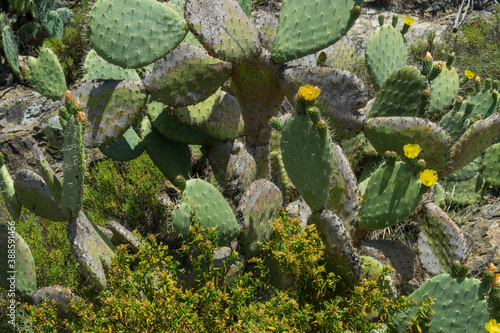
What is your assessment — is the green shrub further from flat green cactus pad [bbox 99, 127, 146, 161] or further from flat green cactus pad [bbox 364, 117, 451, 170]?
flat green cactus pad [bbox 99, 127, 146, 161]

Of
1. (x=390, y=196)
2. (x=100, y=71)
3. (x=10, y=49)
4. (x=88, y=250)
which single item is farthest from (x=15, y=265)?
(x=10, y=49)

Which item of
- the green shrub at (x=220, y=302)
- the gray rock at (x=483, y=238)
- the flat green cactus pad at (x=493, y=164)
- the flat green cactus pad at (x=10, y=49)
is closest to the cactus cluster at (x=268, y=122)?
the green shrub at (x=220, y=302)

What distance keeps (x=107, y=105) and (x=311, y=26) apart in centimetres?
139

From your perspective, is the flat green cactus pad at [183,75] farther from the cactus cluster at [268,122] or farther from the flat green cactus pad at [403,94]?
the flat green cactus pad at [403,94]

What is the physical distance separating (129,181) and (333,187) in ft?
7.22

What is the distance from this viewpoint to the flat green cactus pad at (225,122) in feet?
11.8

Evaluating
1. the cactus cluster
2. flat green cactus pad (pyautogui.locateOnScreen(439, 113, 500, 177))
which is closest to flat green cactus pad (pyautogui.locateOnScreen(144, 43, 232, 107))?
the cactus cluster

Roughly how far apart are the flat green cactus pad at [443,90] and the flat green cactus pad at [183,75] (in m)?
1.72

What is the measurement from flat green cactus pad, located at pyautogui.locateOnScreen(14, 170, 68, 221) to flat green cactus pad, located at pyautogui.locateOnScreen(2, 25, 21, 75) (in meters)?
3.89

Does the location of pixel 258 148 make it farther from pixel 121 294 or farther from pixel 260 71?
pixel 121 294

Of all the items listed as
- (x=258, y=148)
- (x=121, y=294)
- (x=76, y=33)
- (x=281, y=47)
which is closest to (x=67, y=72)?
(x=76, y=33)

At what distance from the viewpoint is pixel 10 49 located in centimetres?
596

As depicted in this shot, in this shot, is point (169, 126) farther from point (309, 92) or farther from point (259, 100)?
point (309, 92)

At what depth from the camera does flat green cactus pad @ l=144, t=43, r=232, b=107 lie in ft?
9.78
